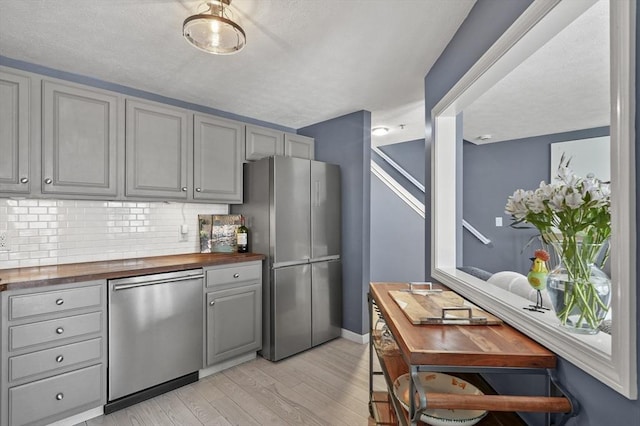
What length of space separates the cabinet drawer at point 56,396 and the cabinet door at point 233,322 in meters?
0.77

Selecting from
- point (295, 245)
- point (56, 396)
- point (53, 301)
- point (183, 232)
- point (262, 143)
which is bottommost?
point (56, 396)

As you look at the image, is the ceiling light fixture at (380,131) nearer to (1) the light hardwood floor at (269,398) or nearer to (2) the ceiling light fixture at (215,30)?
(2) the ceiling light fixture at (215,30)

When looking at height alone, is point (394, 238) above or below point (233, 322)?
above

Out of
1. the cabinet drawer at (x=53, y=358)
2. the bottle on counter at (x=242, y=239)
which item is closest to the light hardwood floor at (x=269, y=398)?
the cabinet drawer at (x=53, y=358)

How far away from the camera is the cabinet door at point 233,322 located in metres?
2.61

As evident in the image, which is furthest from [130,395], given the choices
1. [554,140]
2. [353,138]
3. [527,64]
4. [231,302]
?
[554,140]

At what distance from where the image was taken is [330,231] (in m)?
3.34

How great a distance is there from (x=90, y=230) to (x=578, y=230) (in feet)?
10.0

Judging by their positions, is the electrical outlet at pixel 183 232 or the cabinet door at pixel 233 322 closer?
the cabinet door at pixel 233 322

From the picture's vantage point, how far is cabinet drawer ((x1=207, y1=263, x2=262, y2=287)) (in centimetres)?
262

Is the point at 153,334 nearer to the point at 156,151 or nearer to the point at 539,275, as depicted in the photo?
the point at 156,151

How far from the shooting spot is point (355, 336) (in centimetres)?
329

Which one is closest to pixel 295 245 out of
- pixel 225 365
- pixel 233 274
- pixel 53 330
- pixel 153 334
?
pixel 233 274

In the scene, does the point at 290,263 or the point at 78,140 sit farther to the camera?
the point at 290,263
